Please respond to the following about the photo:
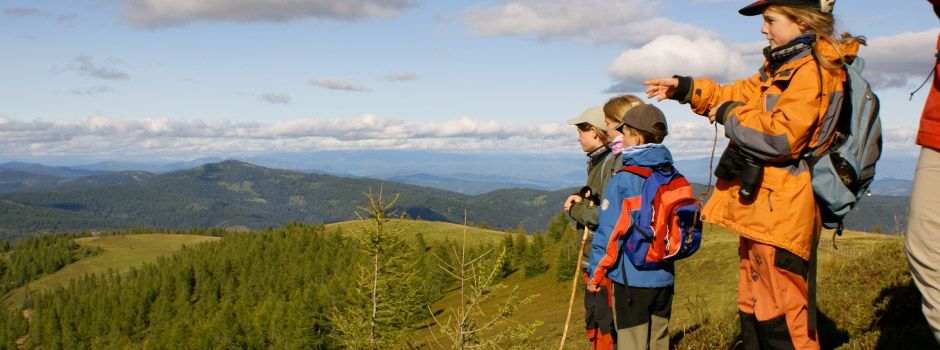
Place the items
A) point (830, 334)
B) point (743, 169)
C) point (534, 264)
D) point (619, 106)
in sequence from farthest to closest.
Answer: point (534, 264) < point (830, 334) < point (619, 106) < point (743, 169)

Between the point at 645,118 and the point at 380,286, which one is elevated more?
the point at 645,118

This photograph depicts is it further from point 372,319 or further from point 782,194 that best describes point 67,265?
point 782,194

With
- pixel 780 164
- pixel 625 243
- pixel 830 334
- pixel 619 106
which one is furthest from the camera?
pixel 830 334

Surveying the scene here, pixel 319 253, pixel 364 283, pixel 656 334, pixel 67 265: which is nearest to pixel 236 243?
pixel 319 253

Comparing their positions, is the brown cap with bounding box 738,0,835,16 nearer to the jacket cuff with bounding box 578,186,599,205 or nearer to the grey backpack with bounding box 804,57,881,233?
the grey backpack with bounding box 804,57,881,233

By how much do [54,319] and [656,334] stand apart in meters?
158

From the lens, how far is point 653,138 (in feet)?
15.8

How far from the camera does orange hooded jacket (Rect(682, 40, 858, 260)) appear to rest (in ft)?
11.0

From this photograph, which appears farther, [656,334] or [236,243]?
[236,243]

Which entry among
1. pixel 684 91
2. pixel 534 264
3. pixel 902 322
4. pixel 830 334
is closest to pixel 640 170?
pixel 684 91

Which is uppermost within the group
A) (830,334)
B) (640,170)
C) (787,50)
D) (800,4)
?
(800,4)

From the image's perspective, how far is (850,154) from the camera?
326 cm

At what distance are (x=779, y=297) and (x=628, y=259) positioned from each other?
1258 millimetres

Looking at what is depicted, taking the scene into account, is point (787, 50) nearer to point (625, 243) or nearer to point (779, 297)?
point (779, 297)
